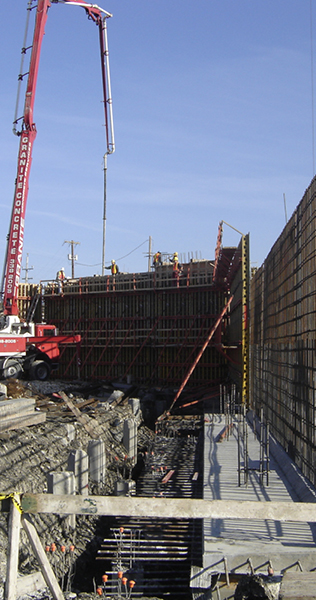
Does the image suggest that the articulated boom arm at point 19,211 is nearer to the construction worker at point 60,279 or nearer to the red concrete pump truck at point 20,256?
the red concrete pump truck at point 20,256

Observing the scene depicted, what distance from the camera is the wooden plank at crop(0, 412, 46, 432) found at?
14.1m

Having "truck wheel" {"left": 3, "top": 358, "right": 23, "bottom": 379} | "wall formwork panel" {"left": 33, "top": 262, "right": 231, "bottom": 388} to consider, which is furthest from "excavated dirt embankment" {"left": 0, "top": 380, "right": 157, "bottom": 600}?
"wall formwork panel" {"left": 33, "top": 262, "right": 231, "bottom": 388}

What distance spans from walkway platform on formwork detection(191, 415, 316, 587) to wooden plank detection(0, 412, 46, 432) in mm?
5266

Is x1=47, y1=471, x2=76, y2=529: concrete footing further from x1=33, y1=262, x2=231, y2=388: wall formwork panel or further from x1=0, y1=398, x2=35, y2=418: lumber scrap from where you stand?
x1=33, y1=262, x2=231, y2=388: wall formwork panel

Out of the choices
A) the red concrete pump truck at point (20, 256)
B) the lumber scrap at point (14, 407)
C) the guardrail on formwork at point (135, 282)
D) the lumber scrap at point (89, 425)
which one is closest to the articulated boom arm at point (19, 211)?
the red concrete pump truck at point (20, 256)

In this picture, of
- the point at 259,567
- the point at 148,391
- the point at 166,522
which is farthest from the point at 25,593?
the point at 148,391

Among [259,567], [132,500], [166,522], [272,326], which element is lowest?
[166,522]

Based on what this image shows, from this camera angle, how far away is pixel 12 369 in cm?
2497

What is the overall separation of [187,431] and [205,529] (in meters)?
12.1

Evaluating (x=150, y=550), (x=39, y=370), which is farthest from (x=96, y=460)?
(x=39, y=370)

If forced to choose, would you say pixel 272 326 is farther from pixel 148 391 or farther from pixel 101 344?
pixel 101 344

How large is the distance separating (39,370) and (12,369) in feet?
7.14

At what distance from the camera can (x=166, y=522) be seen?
10.9m

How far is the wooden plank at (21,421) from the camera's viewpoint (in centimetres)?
1406
